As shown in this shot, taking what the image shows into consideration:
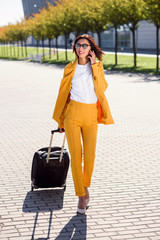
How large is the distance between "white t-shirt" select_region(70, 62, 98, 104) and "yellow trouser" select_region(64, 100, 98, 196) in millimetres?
53

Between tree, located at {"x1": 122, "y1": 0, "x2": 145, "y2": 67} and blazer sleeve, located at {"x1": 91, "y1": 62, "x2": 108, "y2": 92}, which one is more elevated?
tree, located at {"x1": 122, "y1": 0, "x2": 145, "y2": 67}

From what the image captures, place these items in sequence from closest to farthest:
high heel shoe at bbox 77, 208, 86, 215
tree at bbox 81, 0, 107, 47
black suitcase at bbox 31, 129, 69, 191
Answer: high heel shoe at bbox 77, 208, 86, 215 < black suitcase at bbox 31, 129, 69, 191 < tree at bbox 81, 0, 107, 47

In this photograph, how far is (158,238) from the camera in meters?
4.13

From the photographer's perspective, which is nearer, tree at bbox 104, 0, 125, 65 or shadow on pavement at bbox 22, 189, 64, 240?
shadow on pavement at bbox 22, 189, 64, 240

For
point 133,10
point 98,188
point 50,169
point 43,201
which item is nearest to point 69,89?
point 50,169

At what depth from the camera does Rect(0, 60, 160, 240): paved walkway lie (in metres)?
4.33

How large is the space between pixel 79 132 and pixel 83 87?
1.54ft

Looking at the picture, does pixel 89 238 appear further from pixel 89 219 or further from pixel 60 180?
pixel 60 180

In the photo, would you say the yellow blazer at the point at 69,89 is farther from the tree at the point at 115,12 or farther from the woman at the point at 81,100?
the tree at the point at 115,12

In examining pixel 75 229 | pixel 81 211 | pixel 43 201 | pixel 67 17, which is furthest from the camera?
pixel 67 17

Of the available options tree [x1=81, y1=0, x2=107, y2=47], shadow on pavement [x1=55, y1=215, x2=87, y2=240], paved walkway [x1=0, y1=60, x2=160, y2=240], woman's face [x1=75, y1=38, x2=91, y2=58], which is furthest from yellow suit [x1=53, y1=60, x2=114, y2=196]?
tree [x1=81, y1=0, x2=107, y2=47]

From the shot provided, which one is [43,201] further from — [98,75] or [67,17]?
[67,17]

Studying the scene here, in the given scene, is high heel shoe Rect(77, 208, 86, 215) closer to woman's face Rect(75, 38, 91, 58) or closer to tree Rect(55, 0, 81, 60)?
woman's face Rect(75, 38, 91, 58)

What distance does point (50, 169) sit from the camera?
5.25 metres
